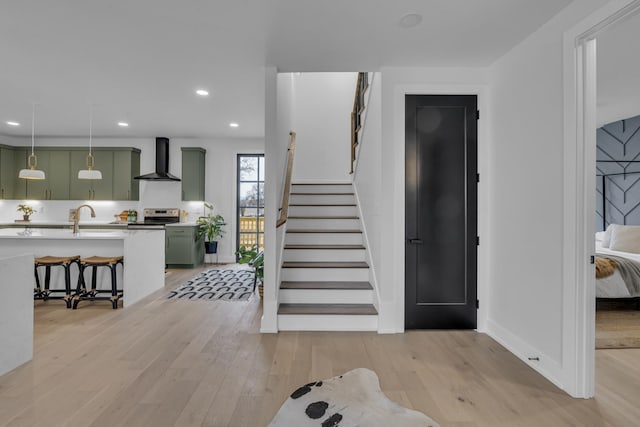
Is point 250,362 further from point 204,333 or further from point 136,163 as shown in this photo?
point 136,163

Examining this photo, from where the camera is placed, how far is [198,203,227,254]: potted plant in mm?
6645

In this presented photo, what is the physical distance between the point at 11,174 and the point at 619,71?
10232mm

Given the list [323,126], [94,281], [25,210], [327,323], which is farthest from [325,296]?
[25,210]

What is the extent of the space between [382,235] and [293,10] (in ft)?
6.82

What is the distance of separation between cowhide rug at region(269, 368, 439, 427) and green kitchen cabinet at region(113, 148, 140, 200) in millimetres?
6292

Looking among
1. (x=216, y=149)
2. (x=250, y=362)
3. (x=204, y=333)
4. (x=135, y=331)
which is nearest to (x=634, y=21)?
(x=250, y=362)

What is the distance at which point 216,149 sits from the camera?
704 centimetres

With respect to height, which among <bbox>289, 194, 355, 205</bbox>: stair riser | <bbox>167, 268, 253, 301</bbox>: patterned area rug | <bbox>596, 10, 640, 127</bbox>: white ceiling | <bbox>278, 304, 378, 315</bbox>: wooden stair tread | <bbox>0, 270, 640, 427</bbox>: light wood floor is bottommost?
<bbox>0, 270, 640, 427</bbox>: light wood floor

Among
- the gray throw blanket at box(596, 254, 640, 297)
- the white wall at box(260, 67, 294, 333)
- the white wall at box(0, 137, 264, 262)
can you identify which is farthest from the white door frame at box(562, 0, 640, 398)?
the white wall at box(0, 137, 264, 262)

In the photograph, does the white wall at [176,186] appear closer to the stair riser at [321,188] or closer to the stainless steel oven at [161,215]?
the stainless steel oven at [161,215]

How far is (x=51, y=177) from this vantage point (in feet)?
21.8

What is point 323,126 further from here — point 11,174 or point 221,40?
point 11,174

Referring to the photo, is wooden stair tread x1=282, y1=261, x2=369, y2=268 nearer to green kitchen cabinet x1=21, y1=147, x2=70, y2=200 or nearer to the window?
the window

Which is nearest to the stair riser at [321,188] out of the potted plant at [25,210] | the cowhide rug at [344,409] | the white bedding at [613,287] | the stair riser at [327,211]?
the stair riser at [327,211]
